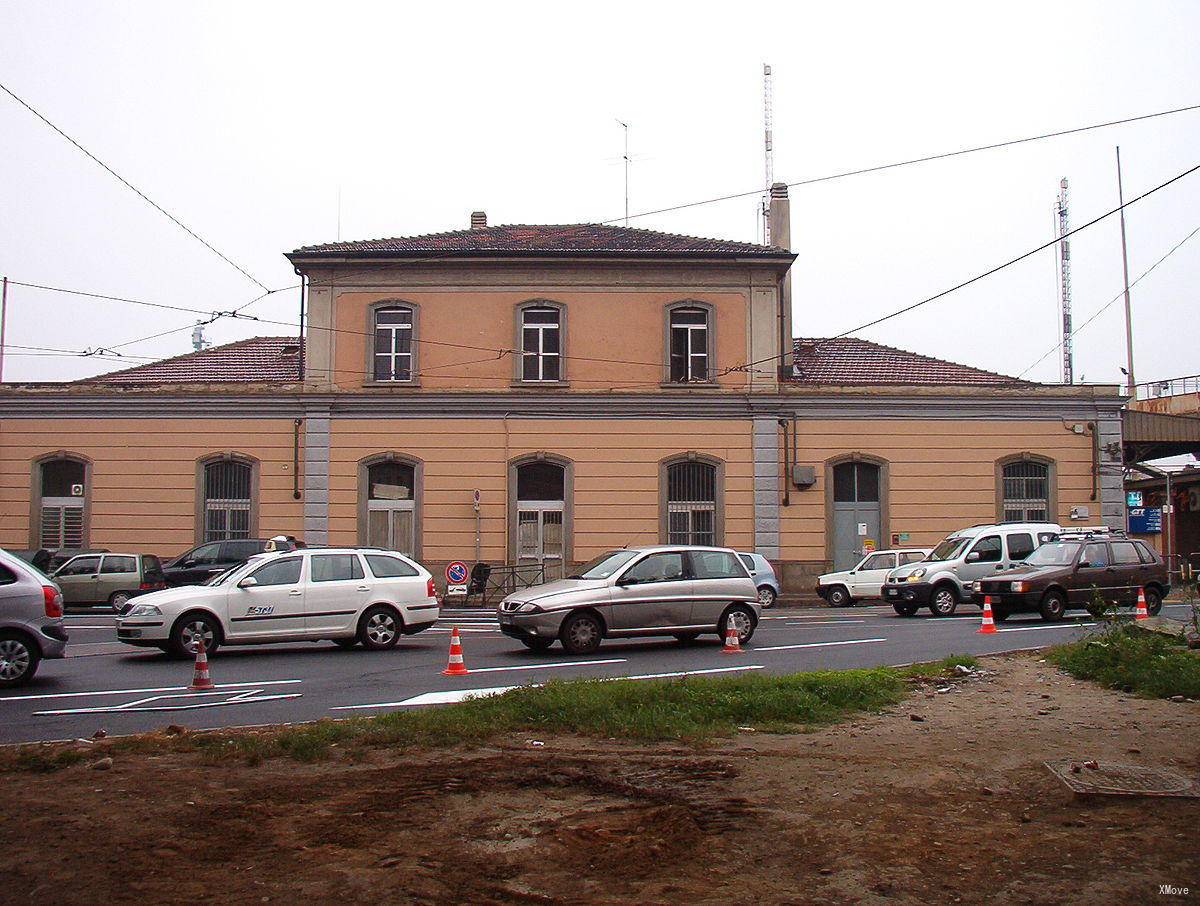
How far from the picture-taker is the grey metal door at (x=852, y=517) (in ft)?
106

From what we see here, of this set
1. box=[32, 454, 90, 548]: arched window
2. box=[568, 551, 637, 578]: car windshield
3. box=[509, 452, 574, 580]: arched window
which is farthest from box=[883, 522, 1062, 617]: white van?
box=[32, 454, 90, 548]: arched window

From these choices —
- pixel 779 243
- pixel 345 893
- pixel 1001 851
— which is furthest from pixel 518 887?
pixel 779 243

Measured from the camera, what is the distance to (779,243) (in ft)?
116

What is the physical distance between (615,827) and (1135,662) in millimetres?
7799

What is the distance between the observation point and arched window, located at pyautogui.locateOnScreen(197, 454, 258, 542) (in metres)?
32.0

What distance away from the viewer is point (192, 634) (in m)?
16.1

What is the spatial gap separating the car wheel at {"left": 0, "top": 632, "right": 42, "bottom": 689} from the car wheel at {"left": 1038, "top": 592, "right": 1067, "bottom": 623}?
15815mm

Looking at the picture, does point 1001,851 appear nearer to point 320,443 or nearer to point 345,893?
point 345,893

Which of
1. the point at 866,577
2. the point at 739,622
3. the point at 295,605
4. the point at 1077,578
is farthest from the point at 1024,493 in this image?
the point at 295,605

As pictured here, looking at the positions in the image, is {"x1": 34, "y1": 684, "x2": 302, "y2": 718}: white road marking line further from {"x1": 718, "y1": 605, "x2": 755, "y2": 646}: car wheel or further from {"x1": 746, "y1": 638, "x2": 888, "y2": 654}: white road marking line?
{"x1": 746, "y1": 638, "x2": 888, "y2": 654}: white road marking line

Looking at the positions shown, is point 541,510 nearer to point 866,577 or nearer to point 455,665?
point 866,577

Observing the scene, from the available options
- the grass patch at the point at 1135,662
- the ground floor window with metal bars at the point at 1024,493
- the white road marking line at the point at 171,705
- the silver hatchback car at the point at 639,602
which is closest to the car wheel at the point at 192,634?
the white road marking line at the point at 171,705

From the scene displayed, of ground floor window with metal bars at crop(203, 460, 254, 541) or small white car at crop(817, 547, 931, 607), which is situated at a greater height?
ground floor window with metal bars at crop(203, 460, 254, 541)

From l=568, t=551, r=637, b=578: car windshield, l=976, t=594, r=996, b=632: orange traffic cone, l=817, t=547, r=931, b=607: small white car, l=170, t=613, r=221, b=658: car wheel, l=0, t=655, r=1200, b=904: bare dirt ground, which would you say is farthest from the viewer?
l=817, t=547, r=931, b=607: small white car
